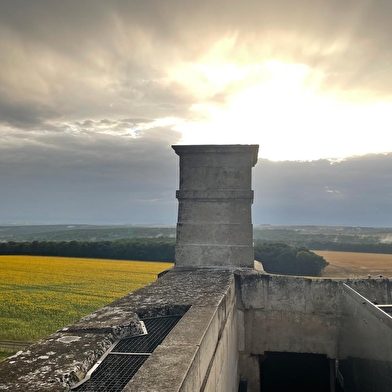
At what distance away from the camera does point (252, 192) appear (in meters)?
7.23

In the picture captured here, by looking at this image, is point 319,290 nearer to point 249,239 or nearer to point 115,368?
point 249,239

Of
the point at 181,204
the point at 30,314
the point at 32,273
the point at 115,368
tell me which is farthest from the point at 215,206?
the point at 32,273

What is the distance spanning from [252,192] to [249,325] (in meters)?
2.53

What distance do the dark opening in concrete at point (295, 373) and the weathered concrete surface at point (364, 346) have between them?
106cm

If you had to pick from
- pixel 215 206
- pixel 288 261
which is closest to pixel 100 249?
pixel 288 261

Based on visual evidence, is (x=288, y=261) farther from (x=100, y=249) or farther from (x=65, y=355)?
(x=65, y=355)

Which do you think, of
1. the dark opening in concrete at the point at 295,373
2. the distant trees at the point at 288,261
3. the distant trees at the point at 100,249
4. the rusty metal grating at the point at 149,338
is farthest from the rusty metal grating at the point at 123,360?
the distant trees at the point at 100,249

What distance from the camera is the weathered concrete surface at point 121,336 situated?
2.20 metres

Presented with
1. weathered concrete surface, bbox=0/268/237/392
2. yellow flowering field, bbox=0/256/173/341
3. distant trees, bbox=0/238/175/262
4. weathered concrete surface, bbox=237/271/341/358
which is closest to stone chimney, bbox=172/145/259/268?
weathered concrete surface, bbox=237/271/341/358

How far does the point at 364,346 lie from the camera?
4.46m

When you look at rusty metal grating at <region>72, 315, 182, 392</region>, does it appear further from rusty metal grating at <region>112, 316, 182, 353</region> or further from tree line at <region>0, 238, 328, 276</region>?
tree line at <region>0, 238, 328, 276</region>

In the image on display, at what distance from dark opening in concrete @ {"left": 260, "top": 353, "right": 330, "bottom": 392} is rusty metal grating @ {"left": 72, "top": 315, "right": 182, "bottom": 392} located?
3945mm

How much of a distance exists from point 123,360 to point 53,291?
16466 mm

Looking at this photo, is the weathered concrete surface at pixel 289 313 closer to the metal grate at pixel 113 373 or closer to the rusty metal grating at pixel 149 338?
the rusty metal grating at pixel 149 338
